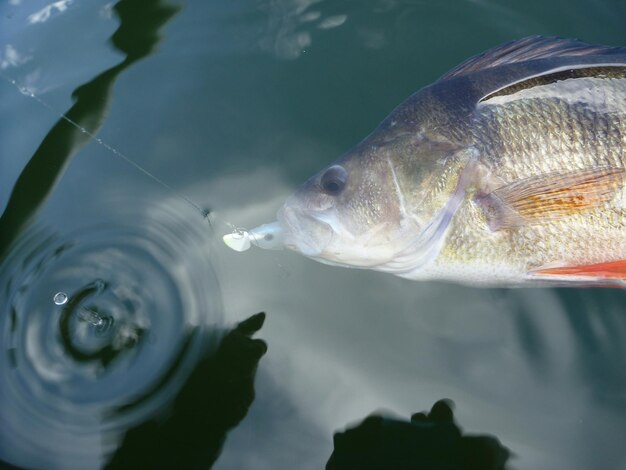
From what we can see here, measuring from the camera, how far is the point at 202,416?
2141mm

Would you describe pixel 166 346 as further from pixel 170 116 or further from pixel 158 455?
pixel 170 116

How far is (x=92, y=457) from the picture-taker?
2070 millimetres

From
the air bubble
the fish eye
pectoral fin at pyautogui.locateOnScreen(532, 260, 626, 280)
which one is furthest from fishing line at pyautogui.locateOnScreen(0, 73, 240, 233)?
pectoral fin at pyautogui.locateOnScreen(532, 260, 626, 280)

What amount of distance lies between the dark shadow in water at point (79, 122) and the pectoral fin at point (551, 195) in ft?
7.36

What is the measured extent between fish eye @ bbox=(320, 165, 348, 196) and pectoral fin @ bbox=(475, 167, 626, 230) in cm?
57

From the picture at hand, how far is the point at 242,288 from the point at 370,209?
2.55 ft

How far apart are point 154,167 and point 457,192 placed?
163 cm

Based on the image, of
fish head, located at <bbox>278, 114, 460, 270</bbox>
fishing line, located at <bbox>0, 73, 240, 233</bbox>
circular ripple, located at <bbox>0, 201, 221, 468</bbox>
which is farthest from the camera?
fishing line, located at <bbox>0, 73, 240, 233</bbox>

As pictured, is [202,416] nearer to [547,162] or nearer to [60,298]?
[60,298]

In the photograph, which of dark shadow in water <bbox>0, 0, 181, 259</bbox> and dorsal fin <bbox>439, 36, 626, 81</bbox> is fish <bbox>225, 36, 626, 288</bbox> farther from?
dark shadow in water <bbox>0, 0, 181, 259</bbox>

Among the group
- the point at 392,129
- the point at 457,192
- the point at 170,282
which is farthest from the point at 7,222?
the point at 457,192

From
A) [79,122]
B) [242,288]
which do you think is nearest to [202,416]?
[242,288]

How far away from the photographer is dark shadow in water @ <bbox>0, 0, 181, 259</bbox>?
2.61 meters

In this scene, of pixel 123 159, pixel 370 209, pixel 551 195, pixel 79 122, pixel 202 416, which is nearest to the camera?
pixel 551 195
